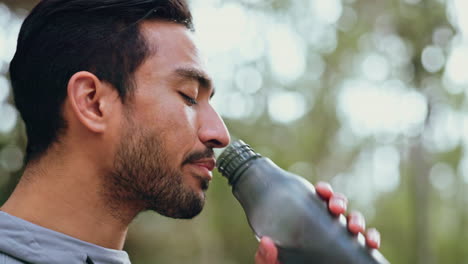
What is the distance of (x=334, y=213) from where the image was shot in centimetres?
135

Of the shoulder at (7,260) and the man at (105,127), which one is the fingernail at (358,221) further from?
the shoulder at (7,260)

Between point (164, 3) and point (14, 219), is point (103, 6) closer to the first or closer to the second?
point (164, 3)

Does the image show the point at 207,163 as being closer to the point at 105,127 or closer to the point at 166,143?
the point at 166,143

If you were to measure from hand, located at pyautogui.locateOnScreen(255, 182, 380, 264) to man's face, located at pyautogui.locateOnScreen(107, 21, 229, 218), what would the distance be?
0.98 ft

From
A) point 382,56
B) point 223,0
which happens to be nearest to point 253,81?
point 223,0

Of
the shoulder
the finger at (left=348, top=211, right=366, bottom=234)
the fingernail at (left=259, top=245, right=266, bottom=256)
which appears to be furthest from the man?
A: the finger at (left=348, top=211, right=366, bottom=234)

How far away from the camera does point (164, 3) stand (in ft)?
5.62

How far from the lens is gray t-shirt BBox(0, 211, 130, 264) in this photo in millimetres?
1363

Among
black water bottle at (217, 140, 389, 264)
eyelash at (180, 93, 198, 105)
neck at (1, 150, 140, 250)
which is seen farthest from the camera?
eyelash at (180, 93, 198, 105)

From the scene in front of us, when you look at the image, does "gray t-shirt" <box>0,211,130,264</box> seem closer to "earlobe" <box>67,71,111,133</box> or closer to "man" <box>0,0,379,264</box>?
"man" <box>0,0,379,264</box>

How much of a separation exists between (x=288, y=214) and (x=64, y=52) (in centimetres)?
77

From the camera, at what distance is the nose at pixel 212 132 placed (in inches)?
61.3

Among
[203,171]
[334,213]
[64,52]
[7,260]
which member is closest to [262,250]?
[334,213]

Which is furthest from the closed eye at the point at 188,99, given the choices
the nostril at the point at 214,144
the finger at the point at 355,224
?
the finger at the point at 355,224
